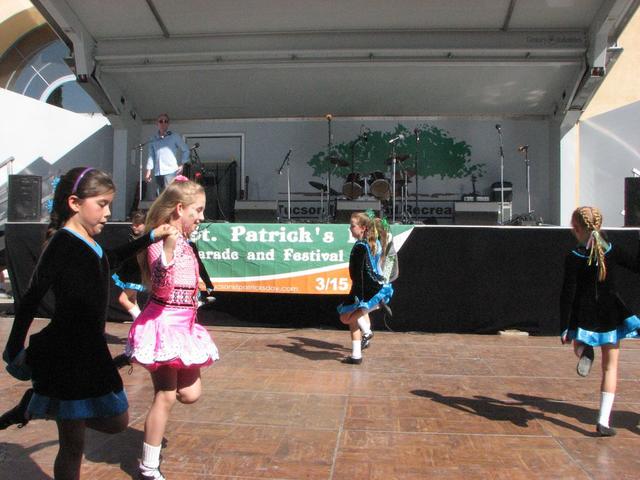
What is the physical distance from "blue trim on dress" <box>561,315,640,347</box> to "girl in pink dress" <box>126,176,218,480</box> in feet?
9.11

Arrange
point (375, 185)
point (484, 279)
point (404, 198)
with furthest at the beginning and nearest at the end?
1. point (404, 198)
2. point (375, 185)
3. point (484, 279)

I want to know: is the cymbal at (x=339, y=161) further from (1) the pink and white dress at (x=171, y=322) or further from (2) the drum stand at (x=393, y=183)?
(1) the pink and white dress at (x=171, y=322)

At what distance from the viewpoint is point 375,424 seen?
444cm

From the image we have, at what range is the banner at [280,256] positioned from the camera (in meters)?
8.59

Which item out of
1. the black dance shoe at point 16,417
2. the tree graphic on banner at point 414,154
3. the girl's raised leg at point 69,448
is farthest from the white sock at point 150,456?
the tree graphic on banner at point 414,154

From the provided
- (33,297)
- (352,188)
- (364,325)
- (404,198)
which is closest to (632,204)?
(364,325)

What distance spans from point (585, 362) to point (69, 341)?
11.4ft

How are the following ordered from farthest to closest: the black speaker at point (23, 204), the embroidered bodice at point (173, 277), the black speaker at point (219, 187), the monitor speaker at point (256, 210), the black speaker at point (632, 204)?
the black speaker at point (219, 187), the monitor speaker at point (256, 210), the black speaker at point (23, 204), the black speaker at point (632, 204), the embroidered bodice at point (173, 277)

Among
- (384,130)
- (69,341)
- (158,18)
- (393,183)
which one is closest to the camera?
(69,341)

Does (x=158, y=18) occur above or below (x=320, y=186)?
above

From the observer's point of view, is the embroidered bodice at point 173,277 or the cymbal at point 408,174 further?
the cymbal at point 408,174

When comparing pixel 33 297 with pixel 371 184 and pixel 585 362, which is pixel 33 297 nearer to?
pixel 585 362

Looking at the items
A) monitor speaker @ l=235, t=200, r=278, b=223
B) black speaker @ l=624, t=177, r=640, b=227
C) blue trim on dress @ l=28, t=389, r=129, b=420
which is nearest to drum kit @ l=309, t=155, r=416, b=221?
monitor speaker @ l=235, t=200, r=278, b=223

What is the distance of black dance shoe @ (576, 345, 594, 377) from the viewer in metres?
4.20
